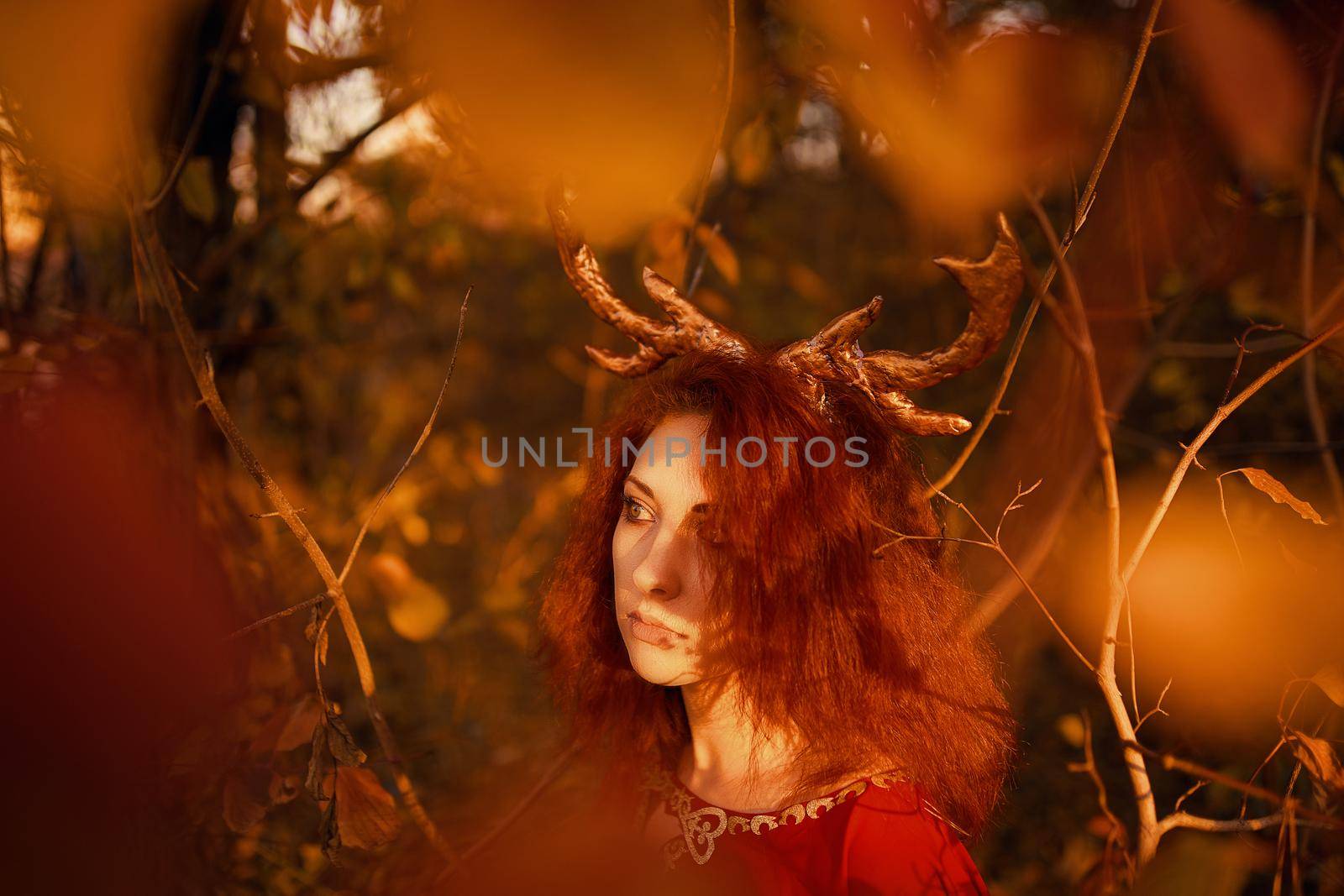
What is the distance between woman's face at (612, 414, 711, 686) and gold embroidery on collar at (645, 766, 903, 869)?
17 centimetres

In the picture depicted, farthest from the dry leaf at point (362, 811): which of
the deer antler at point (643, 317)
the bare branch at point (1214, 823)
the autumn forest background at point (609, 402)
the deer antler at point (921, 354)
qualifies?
the bare branch at point (1214, 823)

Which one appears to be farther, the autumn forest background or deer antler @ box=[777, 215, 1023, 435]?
the autumn forest background

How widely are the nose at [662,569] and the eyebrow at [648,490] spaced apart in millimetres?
40

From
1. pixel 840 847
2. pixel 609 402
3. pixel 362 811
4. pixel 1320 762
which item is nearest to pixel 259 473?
pixel 362 811

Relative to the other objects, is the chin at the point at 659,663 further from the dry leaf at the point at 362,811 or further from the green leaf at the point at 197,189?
the green leaf at the point at 197,189

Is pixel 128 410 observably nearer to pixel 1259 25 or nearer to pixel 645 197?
pixel 645 197

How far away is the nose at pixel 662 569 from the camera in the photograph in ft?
3.62

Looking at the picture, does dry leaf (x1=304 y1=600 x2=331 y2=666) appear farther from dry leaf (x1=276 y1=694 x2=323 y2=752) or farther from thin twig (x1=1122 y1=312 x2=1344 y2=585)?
thin twig (x1=1122 y1=312 x2=1344 y2=585)

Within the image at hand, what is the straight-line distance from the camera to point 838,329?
1.13 m

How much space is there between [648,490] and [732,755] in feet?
1.16

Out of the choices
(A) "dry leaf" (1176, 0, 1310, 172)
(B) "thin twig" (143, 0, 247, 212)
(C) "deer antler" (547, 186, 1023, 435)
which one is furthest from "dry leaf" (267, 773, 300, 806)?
(A) "dry leaf" (1176, 0, 1310, 172)

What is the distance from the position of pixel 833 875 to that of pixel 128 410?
135 cm

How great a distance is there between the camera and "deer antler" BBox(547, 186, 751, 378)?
3.98ft

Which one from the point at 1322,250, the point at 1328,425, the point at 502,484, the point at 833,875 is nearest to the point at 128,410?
the point at 833,875
